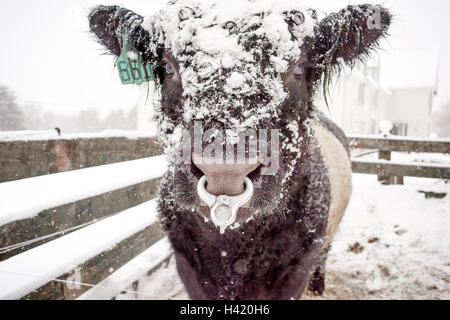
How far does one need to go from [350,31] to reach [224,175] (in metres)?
1.46

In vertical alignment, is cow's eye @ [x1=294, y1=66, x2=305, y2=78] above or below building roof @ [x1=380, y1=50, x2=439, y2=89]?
below

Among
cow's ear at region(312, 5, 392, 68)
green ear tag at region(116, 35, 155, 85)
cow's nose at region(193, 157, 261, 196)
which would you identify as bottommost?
cow's nose at region(193, 157, 261, 196)

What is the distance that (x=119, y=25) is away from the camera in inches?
68.6

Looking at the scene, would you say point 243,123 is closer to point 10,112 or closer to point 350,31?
point 350,31

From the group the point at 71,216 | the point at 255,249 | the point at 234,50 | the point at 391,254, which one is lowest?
the point at 391,254

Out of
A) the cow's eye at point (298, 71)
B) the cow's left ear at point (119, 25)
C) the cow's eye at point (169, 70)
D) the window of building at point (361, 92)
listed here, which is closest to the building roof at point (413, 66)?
the cow's eye at point (298, 71)

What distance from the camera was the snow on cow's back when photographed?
1095mm

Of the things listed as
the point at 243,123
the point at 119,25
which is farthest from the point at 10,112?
the point at 243,123

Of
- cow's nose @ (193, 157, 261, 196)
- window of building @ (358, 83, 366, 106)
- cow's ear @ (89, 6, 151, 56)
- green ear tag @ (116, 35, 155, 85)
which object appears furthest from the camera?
window of building @ (358, 83, 366, 106)

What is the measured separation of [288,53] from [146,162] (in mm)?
2821

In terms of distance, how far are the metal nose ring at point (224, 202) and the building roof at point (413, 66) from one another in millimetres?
1592

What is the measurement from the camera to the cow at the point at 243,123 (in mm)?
1042

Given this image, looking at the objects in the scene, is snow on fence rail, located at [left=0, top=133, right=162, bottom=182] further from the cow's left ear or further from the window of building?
the window of building

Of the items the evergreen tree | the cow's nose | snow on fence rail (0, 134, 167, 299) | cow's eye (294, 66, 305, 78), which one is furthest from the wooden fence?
cow's eye (294, 66, 305, 78)
